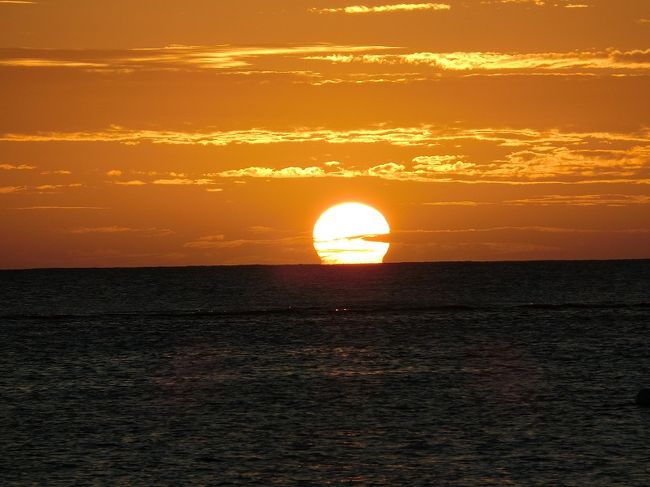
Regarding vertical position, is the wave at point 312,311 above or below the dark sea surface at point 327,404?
above

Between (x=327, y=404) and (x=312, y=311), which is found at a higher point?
(x=312, y=311)

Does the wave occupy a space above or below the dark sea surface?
above

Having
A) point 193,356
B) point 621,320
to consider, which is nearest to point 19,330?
point 193,356

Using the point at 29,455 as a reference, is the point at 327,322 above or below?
above

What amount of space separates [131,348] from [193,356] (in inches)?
359

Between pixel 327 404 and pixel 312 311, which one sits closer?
pixel 327 404

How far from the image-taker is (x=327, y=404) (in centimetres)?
5781

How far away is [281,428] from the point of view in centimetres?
5041

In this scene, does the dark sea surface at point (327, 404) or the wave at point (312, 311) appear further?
the wave at point (312, 311)

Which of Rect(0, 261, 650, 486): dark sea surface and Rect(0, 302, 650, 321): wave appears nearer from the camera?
Rect(0, 261, 650, 486): dark sea surface

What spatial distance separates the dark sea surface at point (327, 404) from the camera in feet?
136

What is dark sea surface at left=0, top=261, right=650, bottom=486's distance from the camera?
4153 cm

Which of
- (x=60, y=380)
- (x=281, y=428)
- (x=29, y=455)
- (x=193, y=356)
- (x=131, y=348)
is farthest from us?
(x=131, y=348)

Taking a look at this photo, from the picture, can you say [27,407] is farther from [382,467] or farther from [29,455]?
[382,467]
